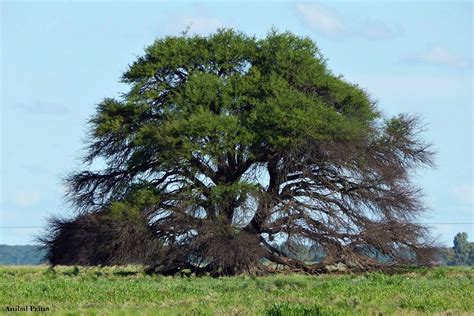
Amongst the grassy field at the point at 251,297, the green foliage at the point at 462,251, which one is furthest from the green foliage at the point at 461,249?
the grassy field at the point at 251,297

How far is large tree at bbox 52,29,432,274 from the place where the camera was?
45.7 metres

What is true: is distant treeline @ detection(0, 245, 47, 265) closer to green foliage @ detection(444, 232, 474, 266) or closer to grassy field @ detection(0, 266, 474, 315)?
green foliage @ detection(444, 232, 474, 266)

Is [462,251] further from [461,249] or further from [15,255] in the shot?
[15,255]

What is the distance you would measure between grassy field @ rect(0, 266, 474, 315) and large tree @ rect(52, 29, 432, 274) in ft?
32.5

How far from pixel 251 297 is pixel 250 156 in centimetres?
1859

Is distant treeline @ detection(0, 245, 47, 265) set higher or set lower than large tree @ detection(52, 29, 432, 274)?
higher

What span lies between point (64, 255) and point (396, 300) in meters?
23.6

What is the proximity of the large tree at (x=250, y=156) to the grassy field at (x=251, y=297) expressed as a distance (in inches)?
390

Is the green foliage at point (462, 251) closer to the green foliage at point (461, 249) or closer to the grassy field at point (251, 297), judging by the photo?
the green foliage at point (461, 249)

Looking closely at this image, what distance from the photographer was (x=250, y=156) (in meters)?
46.8

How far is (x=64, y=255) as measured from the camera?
4784 centimetres

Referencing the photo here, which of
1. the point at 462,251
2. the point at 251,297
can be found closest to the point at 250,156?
the point at 251,297

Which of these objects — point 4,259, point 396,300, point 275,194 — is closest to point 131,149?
point 275,194

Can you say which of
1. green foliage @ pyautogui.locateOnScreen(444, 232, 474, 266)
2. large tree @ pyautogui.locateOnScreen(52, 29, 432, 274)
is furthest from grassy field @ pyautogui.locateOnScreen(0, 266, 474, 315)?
green foliage @ pyautogui.locateOnScreen(444, 232, 474, 266)
